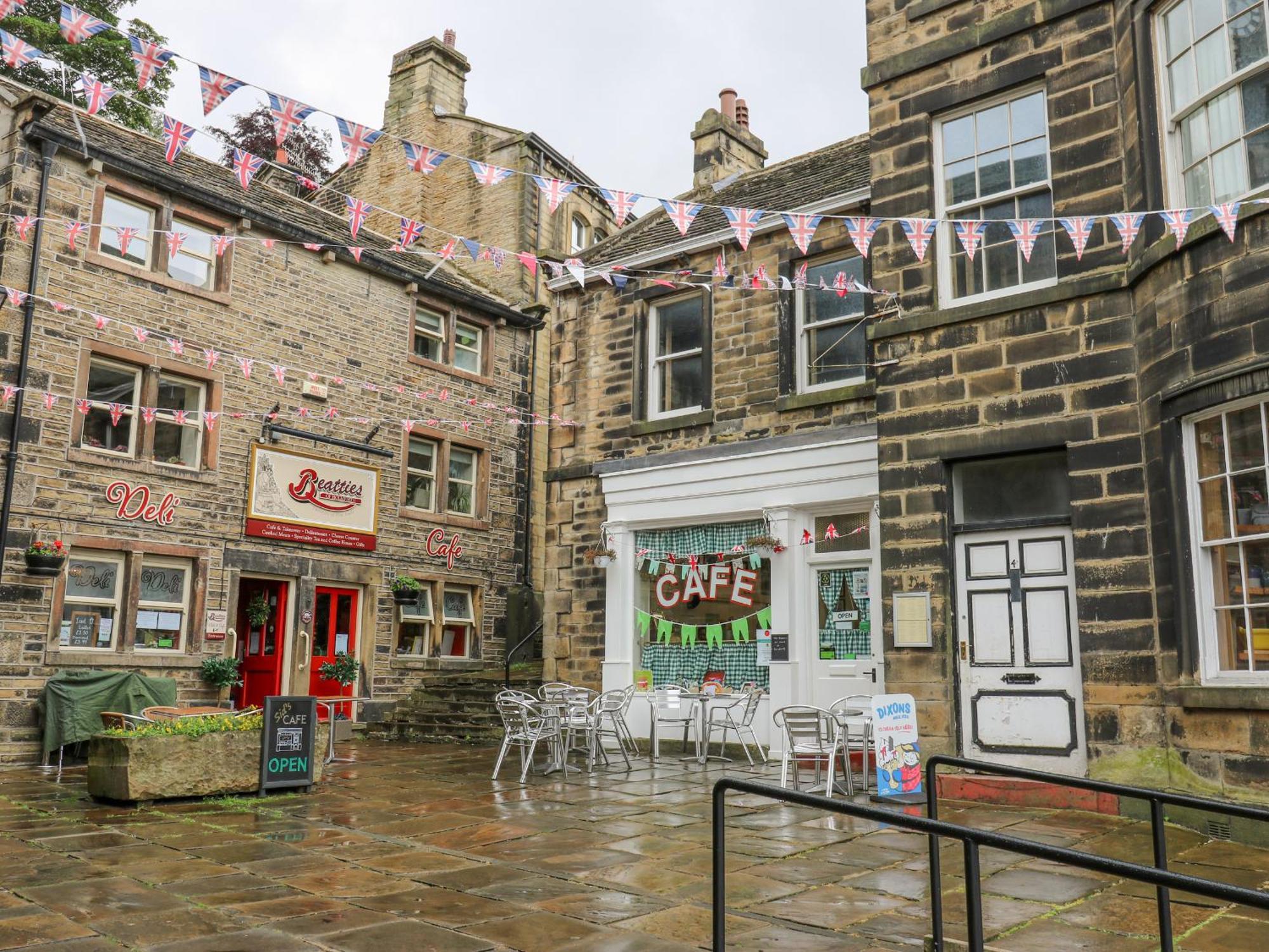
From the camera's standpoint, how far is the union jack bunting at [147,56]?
6.90 m

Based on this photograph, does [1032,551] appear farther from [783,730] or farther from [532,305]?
[532,305]

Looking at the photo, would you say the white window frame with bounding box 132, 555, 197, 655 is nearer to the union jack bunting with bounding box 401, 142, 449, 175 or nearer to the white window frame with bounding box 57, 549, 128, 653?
the white window frame with bounding box 57, 549, 128, 653

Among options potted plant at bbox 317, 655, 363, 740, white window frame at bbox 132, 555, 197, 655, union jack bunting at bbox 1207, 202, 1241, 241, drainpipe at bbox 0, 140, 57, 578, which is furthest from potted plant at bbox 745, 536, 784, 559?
drainpipe at bbox 0, 140, 57, 578

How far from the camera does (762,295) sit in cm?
1262

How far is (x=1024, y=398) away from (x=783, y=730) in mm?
3626

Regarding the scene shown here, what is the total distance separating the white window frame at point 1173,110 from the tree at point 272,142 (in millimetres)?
21164

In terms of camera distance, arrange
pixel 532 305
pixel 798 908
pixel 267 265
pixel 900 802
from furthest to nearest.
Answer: pixel 532 305, pixel 267 265, pixel 900 802, pixel 798 908

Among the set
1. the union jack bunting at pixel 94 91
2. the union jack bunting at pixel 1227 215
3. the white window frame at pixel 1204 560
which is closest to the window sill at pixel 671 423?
the white window frame at pixel 1204 560

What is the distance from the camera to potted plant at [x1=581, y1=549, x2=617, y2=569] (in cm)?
1327

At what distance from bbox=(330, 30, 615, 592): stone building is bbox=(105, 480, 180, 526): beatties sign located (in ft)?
22.5

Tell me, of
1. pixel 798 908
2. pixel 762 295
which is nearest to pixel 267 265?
pixel 762 295

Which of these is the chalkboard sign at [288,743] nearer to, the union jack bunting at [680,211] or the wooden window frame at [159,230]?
the union jack bunting at [680,211]

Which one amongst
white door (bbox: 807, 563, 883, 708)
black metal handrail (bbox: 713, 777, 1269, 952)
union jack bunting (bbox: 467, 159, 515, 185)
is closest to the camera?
black metal handrail (bbox: 713, 777, 1269, 952)

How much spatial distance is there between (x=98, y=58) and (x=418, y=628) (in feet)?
51.1
